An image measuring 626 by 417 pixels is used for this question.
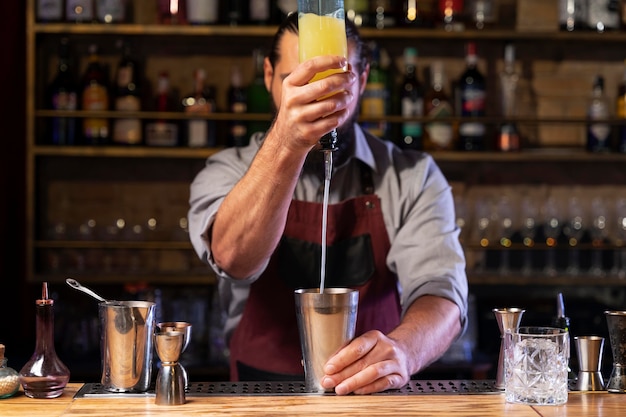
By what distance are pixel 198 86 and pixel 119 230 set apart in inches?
25.0

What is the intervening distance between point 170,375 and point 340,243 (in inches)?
32.8

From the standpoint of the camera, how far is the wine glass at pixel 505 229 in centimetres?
360

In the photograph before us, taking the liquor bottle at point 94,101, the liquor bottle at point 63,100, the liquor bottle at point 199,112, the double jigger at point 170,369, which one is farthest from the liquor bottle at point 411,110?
the double jigger at point 170,369

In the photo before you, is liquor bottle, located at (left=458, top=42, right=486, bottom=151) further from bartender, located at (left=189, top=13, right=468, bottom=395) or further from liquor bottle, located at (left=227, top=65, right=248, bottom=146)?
bartender, located at (left=189, top=13, right=468, bottom=395)

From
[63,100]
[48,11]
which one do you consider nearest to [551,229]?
[63,100]

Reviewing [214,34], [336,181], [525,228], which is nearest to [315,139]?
[336,181]

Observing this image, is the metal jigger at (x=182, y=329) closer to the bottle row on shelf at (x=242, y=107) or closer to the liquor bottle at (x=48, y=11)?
the bottle row on shelf at (x=242, y=107)

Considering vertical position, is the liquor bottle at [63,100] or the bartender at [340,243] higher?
the liquor bottle at [63,100]

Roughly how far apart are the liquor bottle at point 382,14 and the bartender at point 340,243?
1.39m

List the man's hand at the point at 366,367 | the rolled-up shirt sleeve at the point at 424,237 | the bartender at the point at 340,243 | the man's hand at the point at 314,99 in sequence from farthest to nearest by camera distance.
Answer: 1. the rolled-up shirt sleeve at the point at 424,237
2. the bartender at the point at 340,243
3. the man's hand at the point at 366,367
4. the man's hand at the point at 314,99

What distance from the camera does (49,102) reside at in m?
3.54

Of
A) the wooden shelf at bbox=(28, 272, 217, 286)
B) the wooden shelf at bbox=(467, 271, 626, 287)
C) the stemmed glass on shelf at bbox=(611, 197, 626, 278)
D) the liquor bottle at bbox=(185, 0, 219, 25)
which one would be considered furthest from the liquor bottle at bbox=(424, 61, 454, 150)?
the wooden shelf at bbox=(28, 272, 217, 286)

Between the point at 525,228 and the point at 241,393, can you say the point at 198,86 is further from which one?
the point at 241,393

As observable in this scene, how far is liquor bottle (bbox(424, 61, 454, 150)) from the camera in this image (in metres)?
3.55
